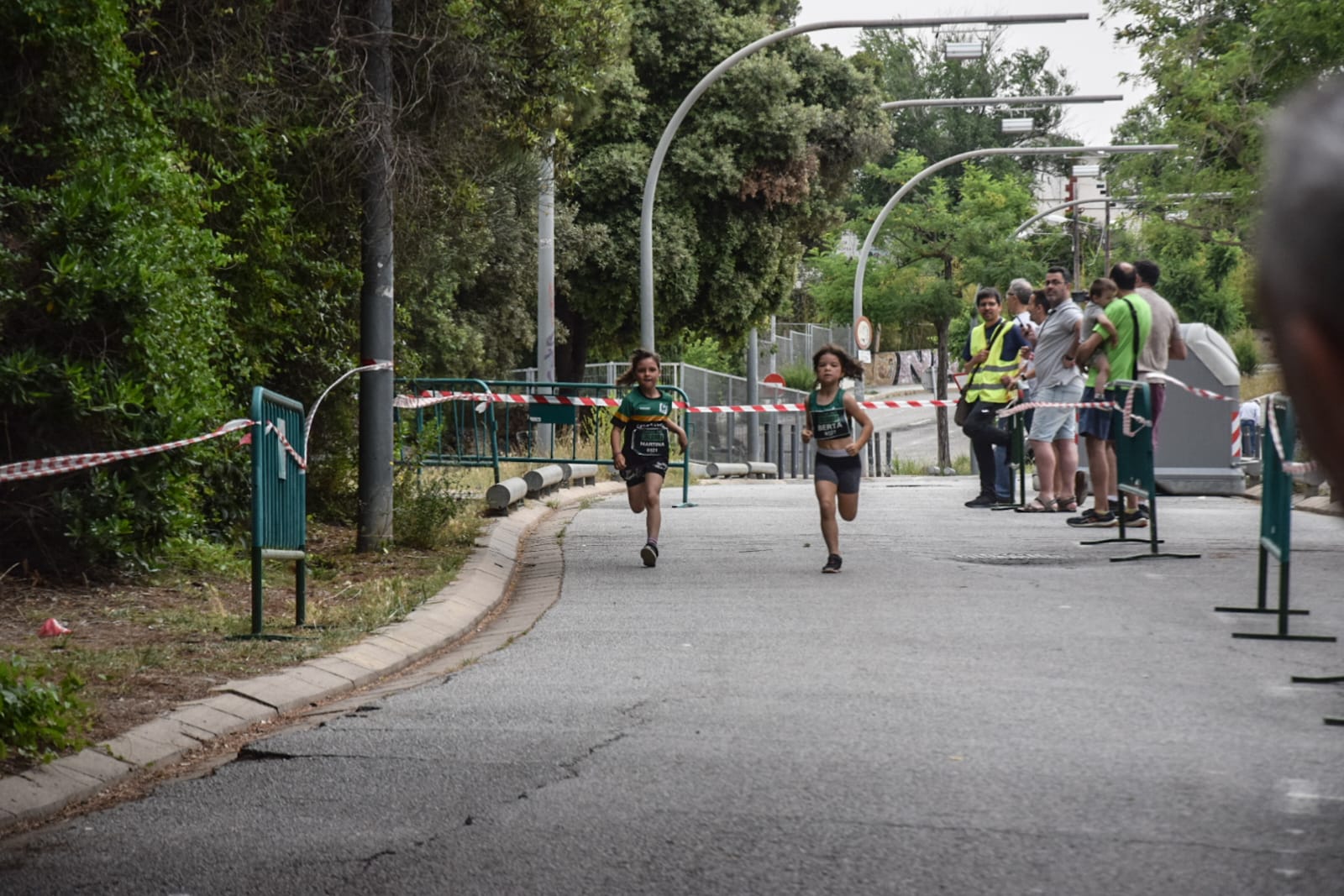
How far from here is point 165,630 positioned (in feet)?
27.5

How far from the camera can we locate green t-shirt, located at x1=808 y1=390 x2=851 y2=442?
12.0 m

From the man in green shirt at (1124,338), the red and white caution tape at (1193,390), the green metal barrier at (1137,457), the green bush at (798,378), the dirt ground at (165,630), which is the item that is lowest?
the dirt ground at (165,630)

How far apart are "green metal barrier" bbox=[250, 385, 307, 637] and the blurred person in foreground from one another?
7.47 metres

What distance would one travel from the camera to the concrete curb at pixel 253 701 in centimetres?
525

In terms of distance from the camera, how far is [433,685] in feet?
23.4

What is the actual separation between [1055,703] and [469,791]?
2.37 metres

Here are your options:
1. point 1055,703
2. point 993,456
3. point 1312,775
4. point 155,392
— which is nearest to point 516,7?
point 155,392

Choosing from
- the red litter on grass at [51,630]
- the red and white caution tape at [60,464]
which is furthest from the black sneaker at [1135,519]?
the red litter on grass at [51,630]

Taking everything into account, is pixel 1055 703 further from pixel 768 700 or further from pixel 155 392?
pixel 155 392

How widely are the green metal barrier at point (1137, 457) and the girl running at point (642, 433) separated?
3108 mm

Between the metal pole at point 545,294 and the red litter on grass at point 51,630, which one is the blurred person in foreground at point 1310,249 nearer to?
the red litter on grass at point 51,630

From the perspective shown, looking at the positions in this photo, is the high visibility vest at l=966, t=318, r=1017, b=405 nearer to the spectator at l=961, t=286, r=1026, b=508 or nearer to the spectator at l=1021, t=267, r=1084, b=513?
the spectator at l=961, t=286, r=1026, b=508

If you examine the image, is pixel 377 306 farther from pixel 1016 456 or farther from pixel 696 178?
pixel 696 178

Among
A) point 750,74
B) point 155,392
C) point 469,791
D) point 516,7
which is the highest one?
point 750,74
